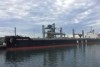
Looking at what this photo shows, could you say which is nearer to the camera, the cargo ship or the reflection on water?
the reflection on water

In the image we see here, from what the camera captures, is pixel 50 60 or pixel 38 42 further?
pixel 38 42

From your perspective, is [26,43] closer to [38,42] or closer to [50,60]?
[38,42]

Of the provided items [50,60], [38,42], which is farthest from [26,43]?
[50,60]

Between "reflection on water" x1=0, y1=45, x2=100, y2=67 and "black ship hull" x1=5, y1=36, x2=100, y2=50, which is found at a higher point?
"black ship hull" x1=5, y1=36, x2=100, y2=50

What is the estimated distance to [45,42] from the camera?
3649 inches

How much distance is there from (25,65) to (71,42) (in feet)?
249

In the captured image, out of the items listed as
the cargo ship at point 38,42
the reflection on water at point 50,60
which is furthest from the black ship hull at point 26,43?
the reflection on water at point 50,60

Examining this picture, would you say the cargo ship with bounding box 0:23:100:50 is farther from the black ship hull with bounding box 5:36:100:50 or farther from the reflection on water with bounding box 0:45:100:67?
the reflection on water with bounding box 0:45:100:67

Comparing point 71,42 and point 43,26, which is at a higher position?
point 43,26

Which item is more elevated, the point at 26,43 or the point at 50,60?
the point at 26,43

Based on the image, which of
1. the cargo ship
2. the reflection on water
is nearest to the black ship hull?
the cargo ship

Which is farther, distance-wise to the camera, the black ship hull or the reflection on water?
the black ship hull

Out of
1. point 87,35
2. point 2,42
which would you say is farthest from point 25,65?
point 87,35

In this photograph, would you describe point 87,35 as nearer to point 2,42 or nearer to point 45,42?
point 45,42
